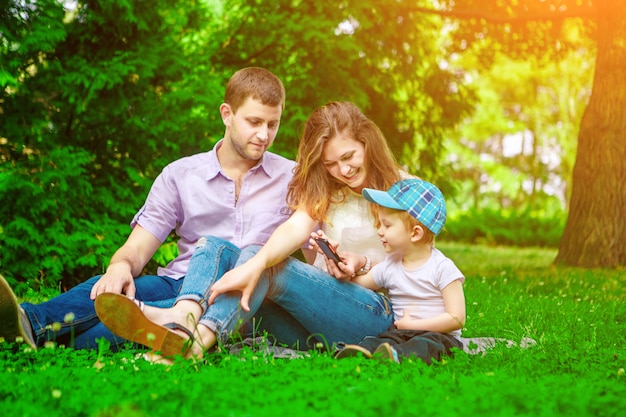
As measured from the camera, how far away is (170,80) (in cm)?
→ 812

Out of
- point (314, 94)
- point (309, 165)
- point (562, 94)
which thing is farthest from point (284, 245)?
point (562, 94)

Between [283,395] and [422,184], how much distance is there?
161 cm

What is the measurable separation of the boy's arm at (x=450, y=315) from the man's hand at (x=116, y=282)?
1555 millimetres

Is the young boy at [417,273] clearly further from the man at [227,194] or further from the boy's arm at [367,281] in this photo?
the man at [227,194]

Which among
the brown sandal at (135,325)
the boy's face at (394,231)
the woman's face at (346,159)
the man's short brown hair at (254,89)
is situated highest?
the man's short brown hair at (254,89)

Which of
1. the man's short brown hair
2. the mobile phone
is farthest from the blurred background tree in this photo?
the mobile phone

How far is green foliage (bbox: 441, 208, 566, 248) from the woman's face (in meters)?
14.4

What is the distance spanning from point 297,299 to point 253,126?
1156 mm

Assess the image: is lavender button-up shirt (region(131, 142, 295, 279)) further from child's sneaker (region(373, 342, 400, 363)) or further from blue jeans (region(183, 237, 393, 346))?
child's sneaker (region(373, 342, 400, 363))

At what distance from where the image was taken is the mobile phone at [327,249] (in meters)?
3.82

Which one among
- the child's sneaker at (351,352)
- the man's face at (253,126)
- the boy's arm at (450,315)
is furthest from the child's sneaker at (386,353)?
the man's face at (253,126)

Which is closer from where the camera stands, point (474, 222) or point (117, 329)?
point (117, 329)

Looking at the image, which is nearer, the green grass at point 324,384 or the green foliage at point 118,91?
the green grass at point 324,384

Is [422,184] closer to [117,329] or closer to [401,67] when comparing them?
[117,329]
